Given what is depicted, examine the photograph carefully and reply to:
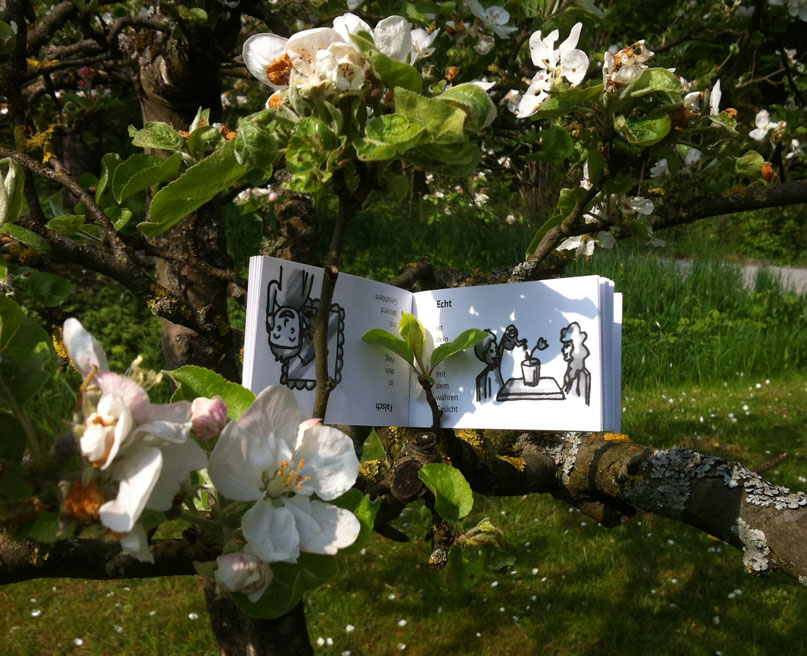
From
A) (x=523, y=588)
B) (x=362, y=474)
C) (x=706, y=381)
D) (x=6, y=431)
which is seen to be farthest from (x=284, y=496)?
(x=706, y=381)

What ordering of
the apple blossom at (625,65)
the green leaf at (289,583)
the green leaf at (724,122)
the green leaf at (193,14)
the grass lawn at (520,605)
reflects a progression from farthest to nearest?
the grass lawn at (520,605), the green leaf at (193,14), the green leaf at (724,122), the apple blossom at (625,65), the green leaf at (289,583)

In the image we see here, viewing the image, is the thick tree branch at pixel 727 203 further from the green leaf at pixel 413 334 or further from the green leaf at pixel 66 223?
the green leaf at pixel 66 223

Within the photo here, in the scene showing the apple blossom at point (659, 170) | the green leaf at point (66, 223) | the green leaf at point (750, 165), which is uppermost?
the apple blossom at point (659, 170)

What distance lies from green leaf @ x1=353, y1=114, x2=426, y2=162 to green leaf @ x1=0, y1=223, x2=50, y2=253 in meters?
0.68

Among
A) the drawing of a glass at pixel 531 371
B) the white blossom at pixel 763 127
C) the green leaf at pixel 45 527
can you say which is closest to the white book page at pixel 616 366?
the drawing of a glass at pixel 531 371

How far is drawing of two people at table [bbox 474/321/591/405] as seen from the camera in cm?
97

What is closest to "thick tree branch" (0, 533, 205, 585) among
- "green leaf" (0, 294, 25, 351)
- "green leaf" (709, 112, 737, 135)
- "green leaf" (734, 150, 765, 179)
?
"green leaf" (0, 294, 25, 351)

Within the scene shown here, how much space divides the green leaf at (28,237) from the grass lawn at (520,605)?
169cm

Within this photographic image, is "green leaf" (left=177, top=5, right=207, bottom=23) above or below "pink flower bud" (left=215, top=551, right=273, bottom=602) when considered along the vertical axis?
above

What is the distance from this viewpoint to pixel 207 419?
483mm

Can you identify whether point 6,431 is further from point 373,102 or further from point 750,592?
point 750,592

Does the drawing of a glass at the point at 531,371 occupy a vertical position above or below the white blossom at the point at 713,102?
below

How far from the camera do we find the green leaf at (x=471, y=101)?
579mm

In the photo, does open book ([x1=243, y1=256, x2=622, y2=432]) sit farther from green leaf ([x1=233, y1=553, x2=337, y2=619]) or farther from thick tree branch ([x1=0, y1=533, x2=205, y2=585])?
green leaf ([x1=233, y1=553, x2=337, y2=619])
